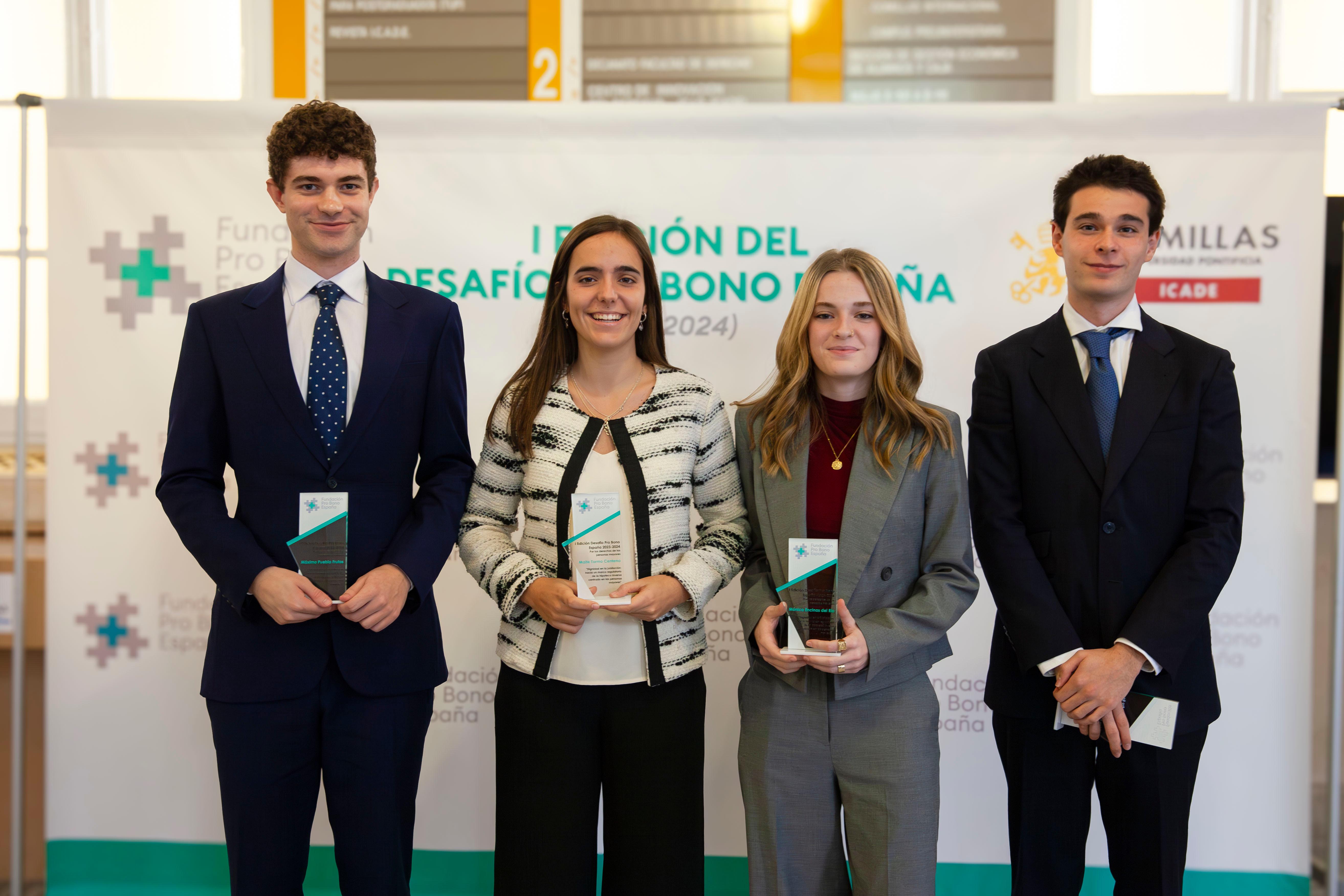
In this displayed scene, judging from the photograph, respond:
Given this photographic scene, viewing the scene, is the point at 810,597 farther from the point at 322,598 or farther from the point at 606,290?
the point at 322,598

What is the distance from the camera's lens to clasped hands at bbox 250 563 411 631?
1.65 m

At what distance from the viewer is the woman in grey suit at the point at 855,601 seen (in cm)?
175

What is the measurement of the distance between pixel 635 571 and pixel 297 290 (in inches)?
35.6

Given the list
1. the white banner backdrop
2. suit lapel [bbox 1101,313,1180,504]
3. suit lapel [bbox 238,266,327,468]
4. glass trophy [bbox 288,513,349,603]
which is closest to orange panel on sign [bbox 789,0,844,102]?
the white banner backdrop

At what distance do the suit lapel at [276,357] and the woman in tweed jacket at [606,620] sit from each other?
38 centimetres

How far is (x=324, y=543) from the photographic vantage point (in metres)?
1.64

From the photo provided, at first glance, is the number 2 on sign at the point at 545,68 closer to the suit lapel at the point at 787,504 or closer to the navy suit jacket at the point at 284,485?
the navy suit jacket at the point at 284,485

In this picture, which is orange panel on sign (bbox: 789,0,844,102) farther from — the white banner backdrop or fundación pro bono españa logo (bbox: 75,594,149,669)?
fundación pro bono españa logo (bbox: 75,594,149,669)

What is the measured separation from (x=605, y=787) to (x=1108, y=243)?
61.2 inches

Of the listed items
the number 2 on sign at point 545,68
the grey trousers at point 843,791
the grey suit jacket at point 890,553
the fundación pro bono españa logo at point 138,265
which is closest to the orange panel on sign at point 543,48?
the number 2 on sign at point 545,68

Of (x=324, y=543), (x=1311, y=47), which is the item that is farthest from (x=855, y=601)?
(x=1311, y=47)

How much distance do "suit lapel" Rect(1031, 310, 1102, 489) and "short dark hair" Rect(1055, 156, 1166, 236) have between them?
293 mm

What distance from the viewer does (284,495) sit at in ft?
5.70

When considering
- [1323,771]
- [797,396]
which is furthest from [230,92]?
[1323,771]
